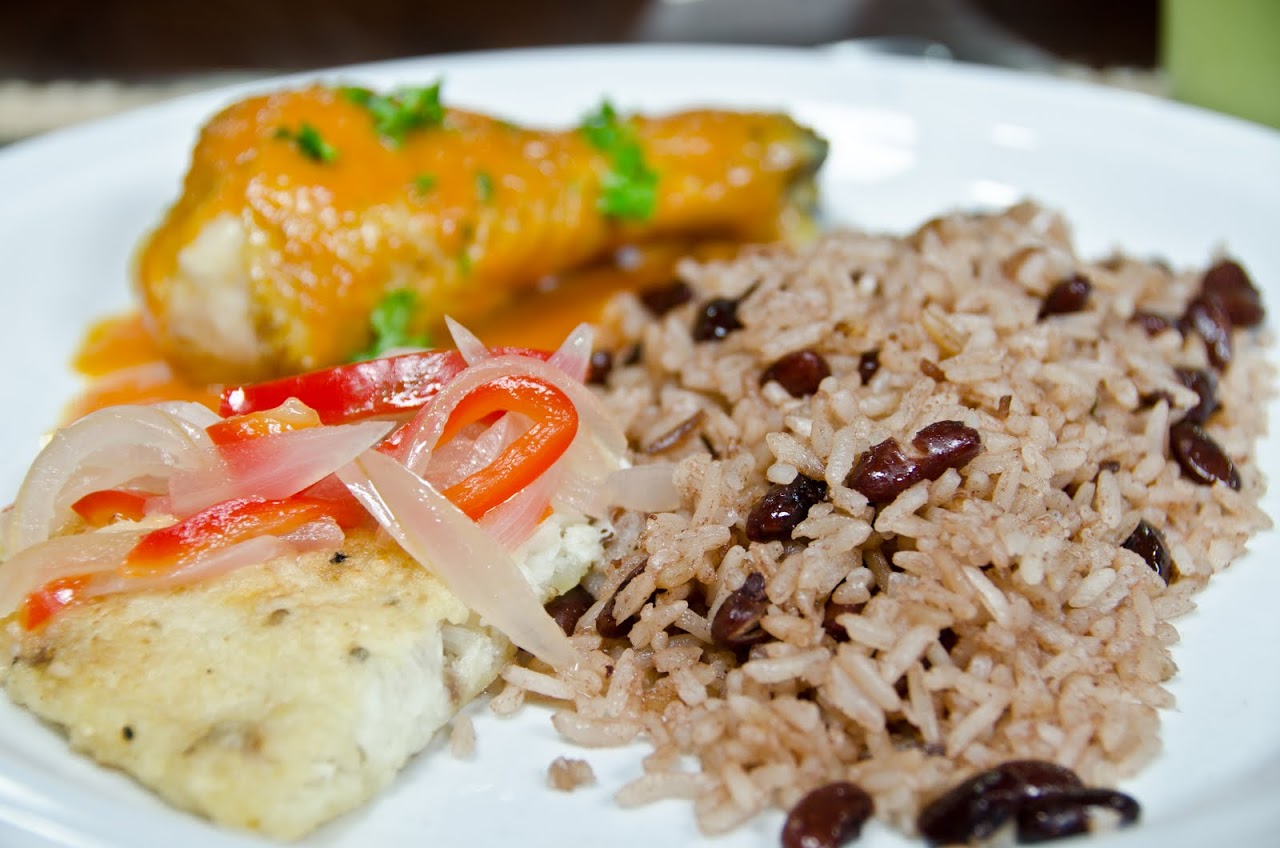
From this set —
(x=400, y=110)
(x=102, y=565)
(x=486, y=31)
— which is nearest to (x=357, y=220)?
(x=400, y=110)

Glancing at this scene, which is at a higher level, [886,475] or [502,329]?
[886,475]

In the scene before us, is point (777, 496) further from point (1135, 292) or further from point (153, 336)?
point (153, 336)

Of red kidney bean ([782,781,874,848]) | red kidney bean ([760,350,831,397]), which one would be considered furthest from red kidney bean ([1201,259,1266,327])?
red kidney bean ([782,781,874,848])

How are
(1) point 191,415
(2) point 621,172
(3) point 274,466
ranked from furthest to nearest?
(2) point 621,172, (1) point 191,415, (3) point 274,466

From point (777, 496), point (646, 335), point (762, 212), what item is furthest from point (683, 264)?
point (777, 496)

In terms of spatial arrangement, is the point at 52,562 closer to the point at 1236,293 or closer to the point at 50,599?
the point at 50,599

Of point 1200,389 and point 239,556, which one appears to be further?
point 1200,389

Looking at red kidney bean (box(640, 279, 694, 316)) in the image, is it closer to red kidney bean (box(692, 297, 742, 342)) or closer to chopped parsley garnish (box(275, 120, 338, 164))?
red kidney bean (box(692, 297, 742, 342))

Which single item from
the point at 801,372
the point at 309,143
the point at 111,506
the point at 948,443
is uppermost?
the point at 309,143
